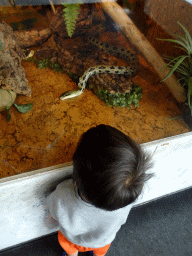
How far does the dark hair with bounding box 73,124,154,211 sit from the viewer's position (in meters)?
0.81

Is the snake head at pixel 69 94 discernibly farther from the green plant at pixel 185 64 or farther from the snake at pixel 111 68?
the green plant at pixel 185 64

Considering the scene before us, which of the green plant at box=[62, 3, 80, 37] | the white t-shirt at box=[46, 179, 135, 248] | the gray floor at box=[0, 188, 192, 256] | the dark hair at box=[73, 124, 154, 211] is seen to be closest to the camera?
the dark hair at box=[73, 124, 154, 211]

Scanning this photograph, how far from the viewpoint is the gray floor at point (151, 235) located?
1.67m

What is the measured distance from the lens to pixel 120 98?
1.42 metres

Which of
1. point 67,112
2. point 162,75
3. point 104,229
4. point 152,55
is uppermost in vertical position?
point 152,55

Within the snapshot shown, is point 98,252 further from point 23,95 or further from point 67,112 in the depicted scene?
point 23,95

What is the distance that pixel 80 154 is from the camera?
88cm

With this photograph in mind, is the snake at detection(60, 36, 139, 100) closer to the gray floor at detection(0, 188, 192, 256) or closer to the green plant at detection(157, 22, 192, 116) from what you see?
the green plant at detection(157, 22, 192, 116)

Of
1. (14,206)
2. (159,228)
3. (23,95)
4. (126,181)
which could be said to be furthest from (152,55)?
(159,228)

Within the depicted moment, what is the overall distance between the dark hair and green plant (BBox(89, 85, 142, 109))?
54cm

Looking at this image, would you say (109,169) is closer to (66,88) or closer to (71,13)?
(66,88)

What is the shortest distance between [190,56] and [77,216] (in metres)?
1.19

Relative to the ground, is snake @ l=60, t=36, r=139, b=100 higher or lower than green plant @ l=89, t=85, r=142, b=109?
higher

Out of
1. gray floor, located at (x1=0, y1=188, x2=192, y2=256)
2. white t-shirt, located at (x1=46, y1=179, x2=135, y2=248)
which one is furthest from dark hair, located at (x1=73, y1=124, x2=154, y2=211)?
gray floor, located at (x1=0, y1=188, x2=192, y2=256)
